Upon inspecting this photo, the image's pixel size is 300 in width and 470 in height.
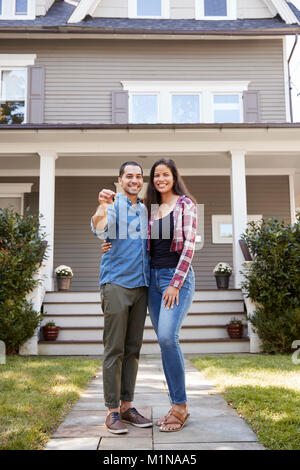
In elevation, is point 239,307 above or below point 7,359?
above

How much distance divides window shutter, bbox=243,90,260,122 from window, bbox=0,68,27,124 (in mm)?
5204

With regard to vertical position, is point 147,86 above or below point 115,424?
above

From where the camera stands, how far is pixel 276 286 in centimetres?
602

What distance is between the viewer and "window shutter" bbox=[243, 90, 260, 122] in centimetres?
1012

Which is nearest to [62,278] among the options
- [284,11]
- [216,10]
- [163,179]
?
[163,179]

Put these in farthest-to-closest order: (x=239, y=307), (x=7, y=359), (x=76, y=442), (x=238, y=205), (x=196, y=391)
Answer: (x=238, y=205)
(x=239, y=307)
(x=7, y=359)
(x=196, y=391)
(x=76, y=442)

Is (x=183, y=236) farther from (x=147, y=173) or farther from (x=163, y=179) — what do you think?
(x=147, y=173)

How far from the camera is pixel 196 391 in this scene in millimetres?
3805

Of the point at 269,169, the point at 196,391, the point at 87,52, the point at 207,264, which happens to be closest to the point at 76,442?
the point at 196,391

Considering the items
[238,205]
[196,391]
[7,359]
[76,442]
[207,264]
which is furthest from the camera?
[207,264]

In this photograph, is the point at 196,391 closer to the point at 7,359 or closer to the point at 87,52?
the point at 7,359

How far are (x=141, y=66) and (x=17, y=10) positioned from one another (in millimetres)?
3409

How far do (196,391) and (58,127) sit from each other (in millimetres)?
5067

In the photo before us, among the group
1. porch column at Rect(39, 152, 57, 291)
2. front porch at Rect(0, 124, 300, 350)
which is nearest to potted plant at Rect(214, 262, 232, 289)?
front porch at Rect(0, 124, 300, 350)
